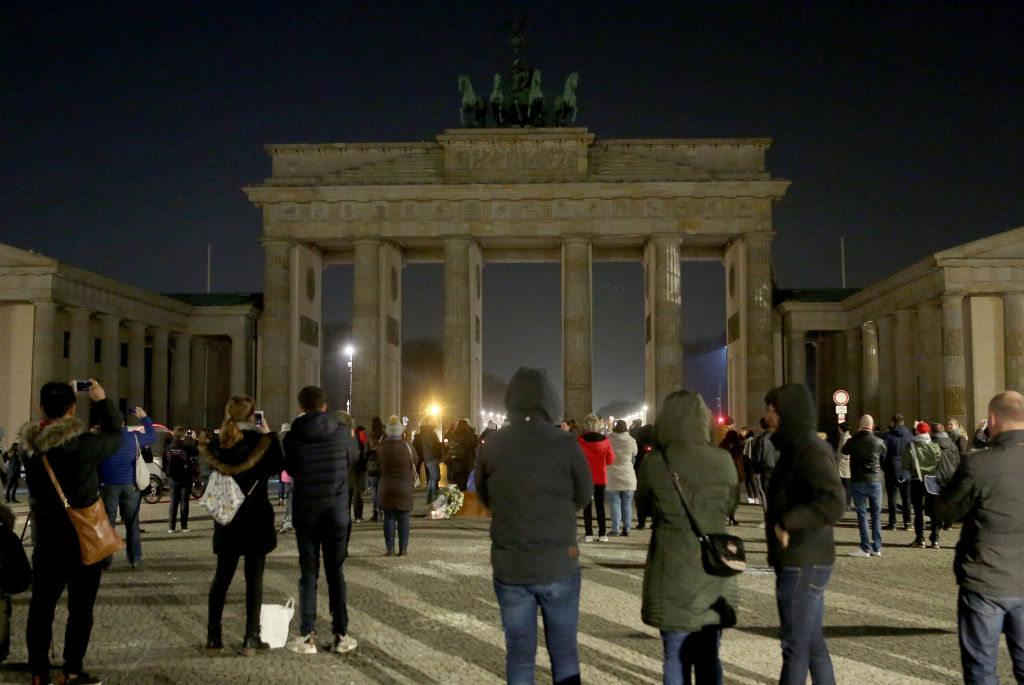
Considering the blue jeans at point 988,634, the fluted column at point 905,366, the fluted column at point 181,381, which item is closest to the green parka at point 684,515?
the blue jeans at point 988,634

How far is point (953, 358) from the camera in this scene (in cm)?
3588

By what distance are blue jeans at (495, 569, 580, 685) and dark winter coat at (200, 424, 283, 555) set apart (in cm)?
295

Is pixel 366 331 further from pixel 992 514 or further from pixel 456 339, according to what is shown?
pixel 992 514

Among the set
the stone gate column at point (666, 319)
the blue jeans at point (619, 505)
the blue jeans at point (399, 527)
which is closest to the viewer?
the blue jeans at point (399, 527)

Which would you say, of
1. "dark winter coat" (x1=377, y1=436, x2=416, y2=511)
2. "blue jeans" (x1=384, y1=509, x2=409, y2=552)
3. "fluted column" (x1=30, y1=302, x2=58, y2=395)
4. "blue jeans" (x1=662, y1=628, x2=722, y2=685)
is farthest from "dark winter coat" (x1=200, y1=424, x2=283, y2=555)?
"fluted column" (x1=30, y1=302, x2=58, y2=395)

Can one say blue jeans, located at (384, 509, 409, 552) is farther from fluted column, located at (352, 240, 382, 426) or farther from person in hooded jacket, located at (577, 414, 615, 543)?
fluted column, located at (352, 240, 382, 426)

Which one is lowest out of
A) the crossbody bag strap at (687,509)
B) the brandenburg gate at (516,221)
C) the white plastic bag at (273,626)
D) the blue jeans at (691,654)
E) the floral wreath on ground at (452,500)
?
the floral wreath on ground at (452,500)

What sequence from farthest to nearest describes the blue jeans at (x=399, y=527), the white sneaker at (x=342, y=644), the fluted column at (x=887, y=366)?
the fluted column at (x=887, y=366) < the blue jeans at (x=399, y=527) < the white sneaker at (x=342, y=644)

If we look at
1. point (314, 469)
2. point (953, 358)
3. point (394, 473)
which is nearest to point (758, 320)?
point (953, 358)

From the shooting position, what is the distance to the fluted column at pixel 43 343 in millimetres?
38656

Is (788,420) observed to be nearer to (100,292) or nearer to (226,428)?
(226,428)

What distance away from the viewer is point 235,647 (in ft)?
26.5

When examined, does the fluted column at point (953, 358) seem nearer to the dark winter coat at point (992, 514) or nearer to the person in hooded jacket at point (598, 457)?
the person in hooded jacket at point (598, 457)

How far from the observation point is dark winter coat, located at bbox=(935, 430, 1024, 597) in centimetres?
551
